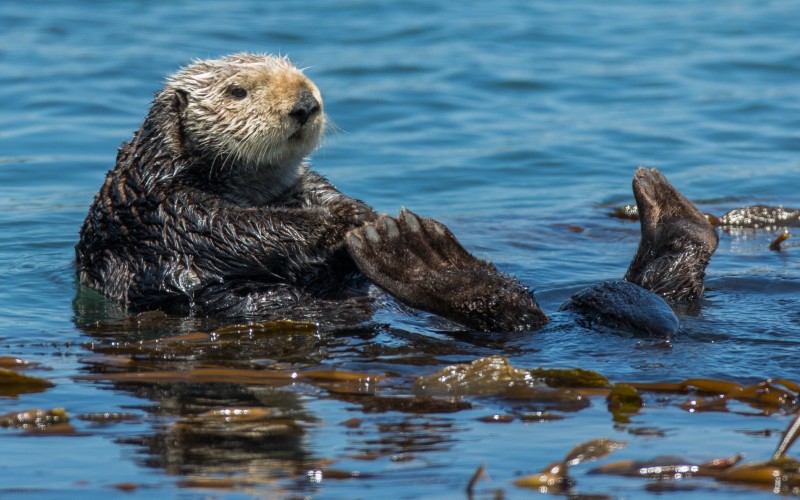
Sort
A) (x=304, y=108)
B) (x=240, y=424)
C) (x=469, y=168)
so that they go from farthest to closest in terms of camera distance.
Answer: (x=469, y=168)
(x=304, y=108)
(x=240, y=424)

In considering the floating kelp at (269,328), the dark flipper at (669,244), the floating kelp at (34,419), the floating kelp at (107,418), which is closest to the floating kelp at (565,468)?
the floating kelp at (107,418)

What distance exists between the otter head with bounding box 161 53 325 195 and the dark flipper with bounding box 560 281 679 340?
1503 mm

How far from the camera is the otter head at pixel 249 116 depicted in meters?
5.35

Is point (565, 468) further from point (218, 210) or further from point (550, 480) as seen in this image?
point (218, 210)

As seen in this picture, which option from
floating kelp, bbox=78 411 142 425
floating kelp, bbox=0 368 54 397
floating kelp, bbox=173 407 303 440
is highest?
floating kelp, bbox=0 368 54 397

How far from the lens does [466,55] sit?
1344 cm

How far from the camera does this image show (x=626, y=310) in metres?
4.88

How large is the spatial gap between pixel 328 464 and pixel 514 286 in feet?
5.91

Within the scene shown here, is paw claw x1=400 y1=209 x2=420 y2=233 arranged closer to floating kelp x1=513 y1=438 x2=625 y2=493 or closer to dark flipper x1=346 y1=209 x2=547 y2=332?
dark flipper x1=346 y1=209 x2=547 y2=332

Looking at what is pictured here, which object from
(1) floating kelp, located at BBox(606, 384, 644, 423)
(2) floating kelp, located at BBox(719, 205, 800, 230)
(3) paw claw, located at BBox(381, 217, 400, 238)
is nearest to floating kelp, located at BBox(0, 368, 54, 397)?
(3) paw claw, located at BBox(381, 217, 400, 238)

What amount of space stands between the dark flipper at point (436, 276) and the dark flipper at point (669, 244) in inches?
33.7

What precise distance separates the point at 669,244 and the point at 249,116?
2.09m

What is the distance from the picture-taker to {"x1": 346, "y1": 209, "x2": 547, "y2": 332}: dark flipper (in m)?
4.86

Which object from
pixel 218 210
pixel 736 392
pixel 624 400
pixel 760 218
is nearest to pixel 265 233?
pixel 218 210
